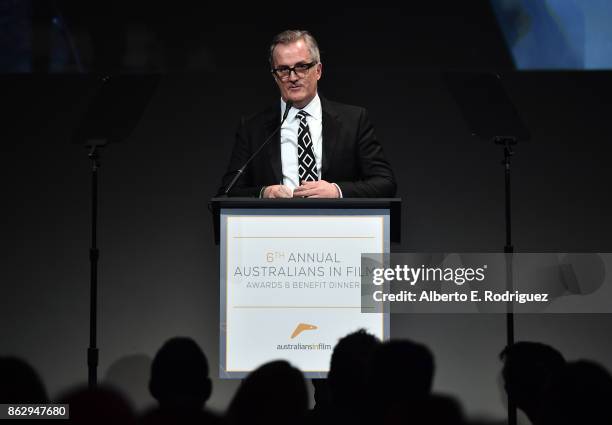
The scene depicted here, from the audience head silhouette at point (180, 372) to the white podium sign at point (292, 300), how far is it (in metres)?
0.29

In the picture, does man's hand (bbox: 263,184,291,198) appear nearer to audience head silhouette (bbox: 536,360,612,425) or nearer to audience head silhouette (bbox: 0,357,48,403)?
audience head silhouette (bbox: 0,357,48,403)

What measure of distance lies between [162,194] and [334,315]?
6.45 feet

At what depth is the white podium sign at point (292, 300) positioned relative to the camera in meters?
2.85

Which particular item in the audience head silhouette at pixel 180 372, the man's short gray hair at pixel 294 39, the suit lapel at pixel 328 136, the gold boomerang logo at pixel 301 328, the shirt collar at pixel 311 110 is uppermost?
the man's short gray hair at pixel 294 39

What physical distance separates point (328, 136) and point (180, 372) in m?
1.28

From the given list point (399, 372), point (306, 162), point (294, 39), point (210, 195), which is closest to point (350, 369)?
point (399, 372)

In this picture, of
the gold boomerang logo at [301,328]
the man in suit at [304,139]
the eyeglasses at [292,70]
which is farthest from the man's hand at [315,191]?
the eyeglasses at [292,70]

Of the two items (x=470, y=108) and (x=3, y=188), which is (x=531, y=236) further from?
(x=3, y=188)

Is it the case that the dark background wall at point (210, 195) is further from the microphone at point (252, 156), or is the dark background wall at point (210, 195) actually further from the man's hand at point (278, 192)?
the man's hand at point (278, 192)

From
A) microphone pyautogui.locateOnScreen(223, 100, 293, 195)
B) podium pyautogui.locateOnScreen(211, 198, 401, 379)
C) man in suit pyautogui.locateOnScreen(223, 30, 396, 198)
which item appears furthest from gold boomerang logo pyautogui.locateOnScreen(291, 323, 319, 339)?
man in suit pyautogui.locateOnScreen(223, 30, 396, 198)

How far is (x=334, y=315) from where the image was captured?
9.34 ft

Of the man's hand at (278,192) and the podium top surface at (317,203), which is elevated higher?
the man's hand at (278,192)

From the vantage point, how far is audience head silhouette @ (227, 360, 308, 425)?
5.55ft

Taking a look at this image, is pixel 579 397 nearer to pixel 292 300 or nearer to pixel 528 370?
pixel 528 370
